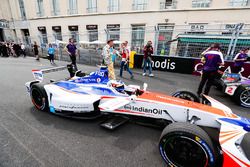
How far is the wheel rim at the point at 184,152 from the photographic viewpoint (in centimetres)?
160

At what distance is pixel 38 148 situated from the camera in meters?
2.02

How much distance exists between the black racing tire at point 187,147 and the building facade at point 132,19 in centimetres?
609

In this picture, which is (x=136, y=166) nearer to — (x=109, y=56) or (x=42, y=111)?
(x=42, y=111)

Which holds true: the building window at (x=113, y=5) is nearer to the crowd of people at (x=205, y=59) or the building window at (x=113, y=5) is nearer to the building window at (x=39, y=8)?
the crowd of people at (x=205, y=59)

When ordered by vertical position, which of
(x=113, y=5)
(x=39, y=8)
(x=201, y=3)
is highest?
(x=39, y=8)

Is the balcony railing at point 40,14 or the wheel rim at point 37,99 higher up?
the balcony railing at point 40,14

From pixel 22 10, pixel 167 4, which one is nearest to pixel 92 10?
pixel 167 4

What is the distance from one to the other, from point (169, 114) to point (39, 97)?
105 inches

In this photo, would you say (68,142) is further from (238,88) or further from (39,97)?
(238,88)

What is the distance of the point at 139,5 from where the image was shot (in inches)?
562

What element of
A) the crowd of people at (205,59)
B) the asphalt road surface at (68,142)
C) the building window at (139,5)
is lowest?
the asphalt road surface at (68,142)

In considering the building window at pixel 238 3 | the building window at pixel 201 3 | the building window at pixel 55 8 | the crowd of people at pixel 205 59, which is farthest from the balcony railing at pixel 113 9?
the building window at pixel 238 3

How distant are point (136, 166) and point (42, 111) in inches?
92.3

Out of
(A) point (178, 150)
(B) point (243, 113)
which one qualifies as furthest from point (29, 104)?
(B) point (243, 113)
